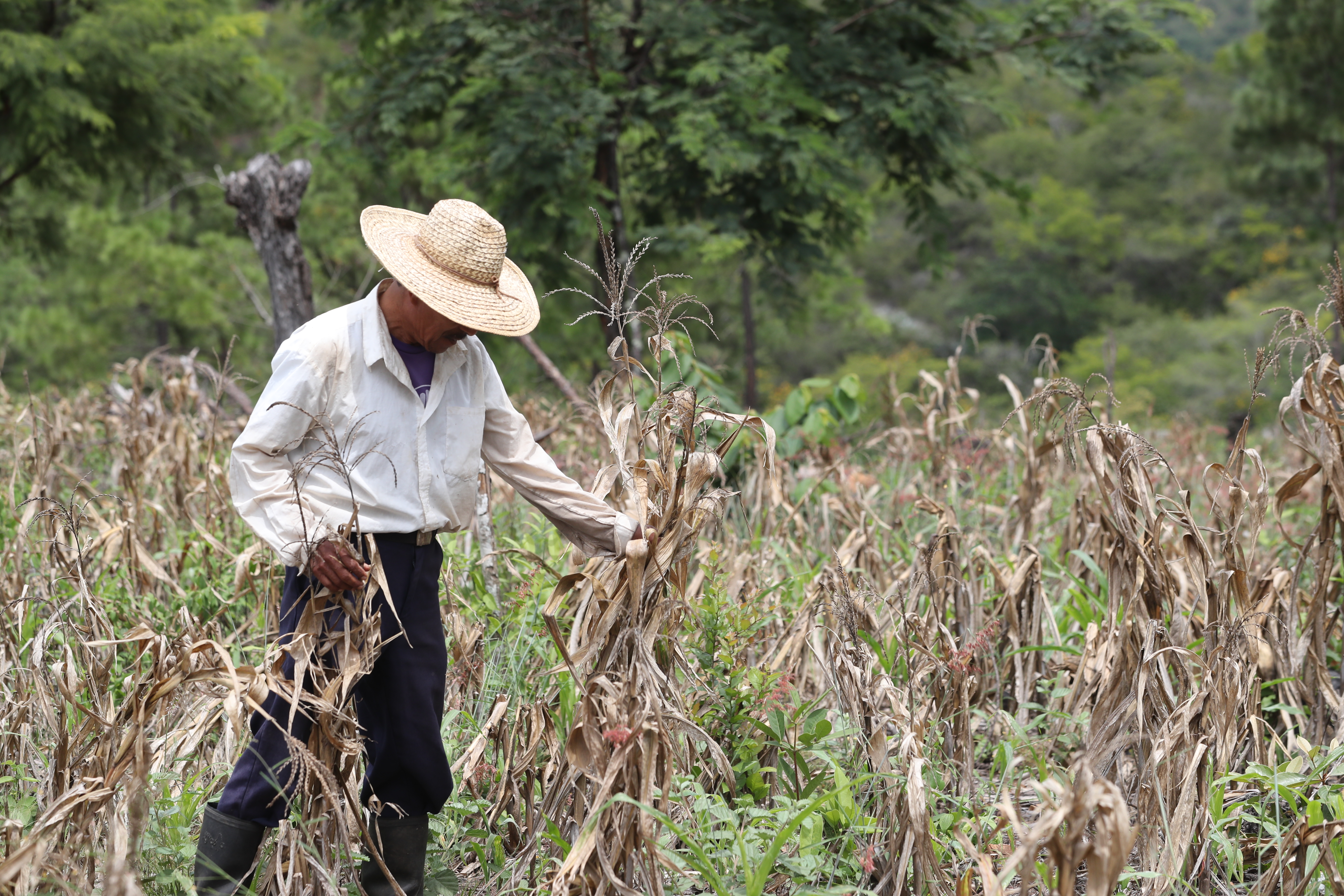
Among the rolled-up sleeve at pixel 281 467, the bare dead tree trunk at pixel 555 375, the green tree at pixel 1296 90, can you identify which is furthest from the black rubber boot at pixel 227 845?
the green tree at pixel 1296 90

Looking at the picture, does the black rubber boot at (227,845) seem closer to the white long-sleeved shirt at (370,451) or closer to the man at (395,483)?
the man at (395,483)

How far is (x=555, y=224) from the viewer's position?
6855mm

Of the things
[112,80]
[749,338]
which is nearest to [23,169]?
[112,80]

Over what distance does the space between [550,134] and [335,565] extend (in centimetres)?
495

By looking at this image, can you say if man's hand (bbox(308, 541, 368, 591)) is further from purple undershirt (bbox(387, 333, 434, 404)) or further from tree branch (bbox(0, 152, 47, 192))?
tree branch (bbox(0, 152, 47, 192))

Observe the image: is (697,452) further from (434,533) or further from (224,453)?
(224,453)

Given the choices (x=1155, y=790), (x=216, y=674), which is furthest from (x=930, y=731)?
(x=216, y=674)

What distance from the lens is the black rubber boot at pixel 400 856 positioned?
2.28 m

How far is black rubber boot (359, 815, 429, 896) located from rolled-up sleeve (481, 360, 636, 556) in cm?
71

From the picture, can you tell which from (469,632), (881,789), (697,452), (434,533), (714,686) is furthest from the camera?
(469,632)

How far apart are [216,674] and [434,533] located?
1.75 feet

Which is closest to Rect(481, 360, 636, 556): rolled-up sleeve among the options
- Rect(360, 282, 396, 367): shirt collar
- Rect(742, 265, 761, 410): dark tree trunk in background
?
Rect(360, 282, 396, 367): shirt collar

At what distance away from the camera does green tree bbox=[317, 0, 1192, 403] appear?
6.56 m

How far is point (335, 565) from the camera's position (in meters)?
2.01
